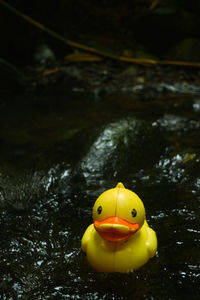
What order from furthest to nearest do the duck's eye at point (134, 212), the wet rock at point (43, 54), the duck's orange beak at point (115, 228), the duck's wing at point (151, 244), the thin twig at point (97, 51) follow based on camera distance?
the wet rock at point (43, 54), the thin twig at point (97, 51), the duck's wing at point (151, 244), the duck's eye at point (134, 212), the duck's orange beak at point (115, 228)

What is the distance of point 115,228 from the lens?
2.01 metres

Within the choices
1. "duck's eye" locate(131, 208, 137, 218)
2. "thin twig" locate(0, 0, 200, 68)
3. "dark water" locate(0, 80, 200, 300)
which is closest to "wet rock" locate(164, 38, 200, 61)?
"thin twig" locate(0, 0, 200, 68)

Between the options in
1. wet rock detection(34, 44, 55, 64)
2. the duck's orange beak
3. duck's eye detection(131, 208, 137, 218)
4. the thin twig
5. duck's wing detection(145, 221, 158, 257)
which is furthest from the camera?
wet rock detection(34, 44, 55, 64)

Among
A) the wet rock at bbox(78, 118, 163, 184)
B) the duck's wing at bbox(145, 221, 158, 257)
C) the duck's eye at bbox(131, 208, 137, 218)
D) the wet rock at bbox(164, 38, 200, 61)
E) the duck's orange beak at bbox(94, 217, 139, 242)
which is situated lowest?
the duck's wing at bbox(145, 221, 158, 257)

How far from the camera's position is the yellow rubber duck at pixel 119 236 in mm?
2078

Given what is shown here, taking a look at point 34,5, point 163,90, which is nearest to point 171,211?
point 163,90

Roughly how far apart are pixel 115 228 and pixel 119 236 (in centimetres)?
9

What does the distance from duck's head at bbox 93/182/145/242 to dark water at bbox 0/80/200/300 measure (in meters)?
0.44

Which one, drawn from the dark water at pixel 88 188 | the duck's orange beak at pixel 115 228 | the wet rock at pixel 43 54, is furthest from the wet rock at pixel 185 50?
Result: the duck's orange beak at pixel 115 228

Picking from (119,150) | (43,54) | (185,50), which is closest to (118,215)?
(119,150)

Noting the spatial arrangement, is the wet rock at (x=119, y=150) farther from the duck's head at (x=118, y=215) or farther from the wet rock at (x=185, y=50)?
the wet rock at (x=185, y=50)

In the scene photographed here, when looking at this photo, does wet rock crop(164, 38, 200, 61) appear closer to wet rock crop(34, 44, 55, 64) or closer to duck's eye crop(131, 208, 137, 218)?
wet rock crop(34, 44, 55, 64)

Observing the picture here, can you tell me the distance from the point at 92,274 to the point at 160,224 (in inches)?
32.3

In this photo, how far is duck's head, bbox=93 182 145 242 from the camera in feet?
6.68
